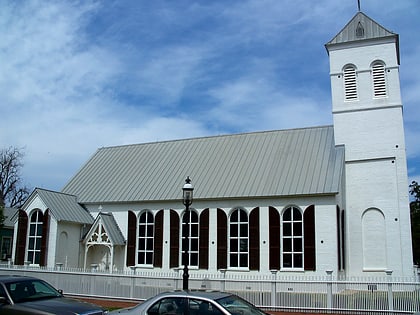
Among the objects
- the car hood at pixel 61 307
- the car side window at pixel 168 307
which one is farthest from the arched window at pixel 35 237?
the car side window at pixel 168 307

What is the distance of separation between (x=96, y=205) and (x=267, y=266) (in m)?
12.7

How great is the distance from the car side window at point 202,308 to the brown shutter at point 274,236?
A: 16.2 meters

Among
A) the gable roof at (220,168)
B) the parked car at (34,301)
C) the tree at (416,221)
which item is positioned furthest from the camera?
the tree at (416,221)

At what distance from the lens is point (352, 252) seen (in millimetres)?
26234

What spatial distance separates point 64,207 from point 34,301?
762 inches

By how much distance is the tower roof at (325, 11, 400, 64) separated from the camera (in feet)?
93.2

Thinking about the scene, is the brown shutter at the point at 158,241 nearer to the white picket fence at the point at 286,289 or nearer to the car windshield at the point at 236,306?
the white picket fence at the point at 286,289

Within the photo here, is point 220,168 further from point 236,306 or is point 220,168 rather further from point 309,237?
point 236,306

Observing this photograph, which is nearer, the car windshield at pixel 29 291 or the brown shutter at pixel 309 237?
the car windshield at pixel 29 291

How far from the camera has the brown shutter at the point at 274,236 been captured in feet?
84.4

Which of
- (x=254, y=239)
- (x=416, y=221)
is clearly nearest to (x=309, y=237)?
(x=254, y=239)

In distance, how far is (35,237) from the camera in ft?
98.0

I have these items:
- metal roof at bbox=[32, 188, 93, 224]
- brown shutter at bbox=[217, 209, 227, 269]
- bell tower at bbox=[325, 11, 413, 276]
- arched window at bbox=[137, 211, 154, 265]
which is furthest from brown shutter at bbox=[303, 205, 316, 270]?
metal roof at bbox=[32, 188, 93, 224]

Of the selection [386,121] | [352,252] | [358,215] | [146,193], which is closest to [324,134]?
[386,121]
